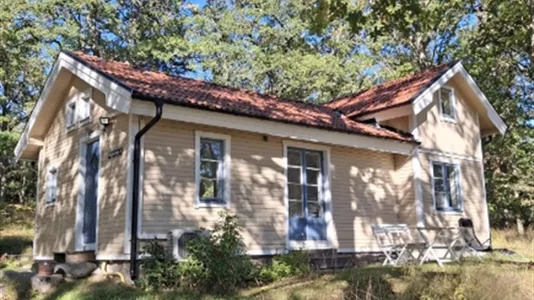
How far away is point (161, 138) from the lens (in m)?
10.1

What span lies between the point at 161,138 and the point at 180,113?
68 cm

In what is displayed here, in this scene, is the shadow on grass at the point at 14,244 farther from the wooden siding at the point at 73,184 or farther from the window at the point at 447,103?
the window at the point at 447,103

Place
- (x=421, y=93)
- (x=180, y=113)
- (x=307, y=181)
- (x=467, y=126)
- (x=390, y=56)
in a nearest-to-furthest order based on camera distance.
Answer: (x=180, y=113) < (x=307, y=181) < (x=421, y=93) < (x=467, y=126) < (x=390, y=56)

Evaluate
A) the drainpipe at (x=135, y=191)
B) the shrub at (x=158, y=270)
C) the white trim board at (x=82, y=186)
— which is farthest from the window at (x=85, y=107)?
the shrub at (x=158, y=270)

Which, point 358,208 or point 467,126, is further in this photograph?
point 467,126

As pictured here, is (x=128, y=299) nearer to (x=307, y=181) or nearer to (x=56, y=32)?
(x=307, y=181)

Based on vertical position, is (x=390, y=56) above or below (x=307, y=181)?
above

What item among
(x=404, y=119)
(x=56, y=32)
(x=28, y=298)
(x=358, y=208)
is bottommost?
(x=28, y=298)

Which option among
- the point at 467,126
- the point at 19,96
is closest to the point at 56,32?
the point at 19,96

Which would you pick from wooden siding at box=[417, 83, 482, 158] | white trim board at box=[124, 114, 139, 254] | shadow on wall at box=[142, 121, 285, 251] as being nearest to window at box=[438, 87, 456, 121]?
wooden siding at box=[417, 83, 482, 158]

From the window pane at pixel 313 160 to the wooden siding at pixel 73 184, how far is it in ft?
15.0

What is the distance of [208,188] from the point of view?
10.7 meters

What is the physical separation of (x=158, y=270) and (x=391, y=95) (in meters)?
9.64

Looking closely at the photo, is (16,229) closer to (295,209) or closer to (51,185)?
(51,185)
